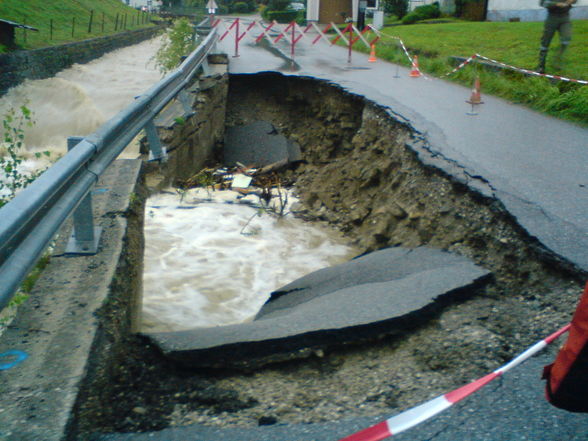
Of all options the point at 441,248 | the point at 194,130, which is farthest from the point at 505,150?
the point at 194,130

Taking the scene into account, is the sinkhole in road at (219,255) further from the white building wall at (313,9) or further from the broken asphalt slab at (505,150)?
the white building wall at (313,9)

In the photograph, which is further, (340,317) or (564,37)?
(564,37)

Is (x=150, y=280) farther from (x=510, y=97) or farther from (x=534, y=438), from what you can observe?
(x=510, y=97)

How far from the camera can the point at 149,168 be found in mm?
7578

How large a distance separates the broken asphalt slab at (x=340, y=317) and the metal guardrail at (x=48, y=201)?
909 millimetres

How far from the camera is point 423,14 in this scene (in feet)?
107

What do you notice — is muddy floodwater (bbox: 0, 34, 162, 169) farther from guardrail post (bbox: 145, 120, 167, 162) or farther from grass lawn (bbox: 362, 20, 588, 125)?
grass lawn (bbox: 362, 20, 588, 125)

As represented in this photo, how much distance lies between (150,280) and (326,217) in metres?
3.25

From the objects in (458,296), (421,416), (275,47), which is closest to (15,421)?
(421,416)

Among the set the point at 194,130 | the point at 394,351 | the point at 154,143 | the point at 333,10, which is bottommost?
the point at 394,351

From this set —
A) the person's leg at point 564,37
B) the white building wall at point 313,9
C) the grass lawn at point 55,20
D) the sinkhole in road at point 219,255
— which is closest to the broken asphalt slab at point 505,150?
the sinkhole in road at point 219,255

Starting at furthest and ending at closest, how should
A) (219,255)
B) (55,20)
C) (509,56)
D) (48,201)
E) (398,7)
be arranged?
(398,7) → (55,20) → (509,56) → (219,255) → (48,201)

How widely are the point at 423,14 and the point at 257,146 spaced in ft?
79.8

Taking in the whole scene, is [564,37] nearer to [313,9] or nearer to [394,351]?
[394,351]
